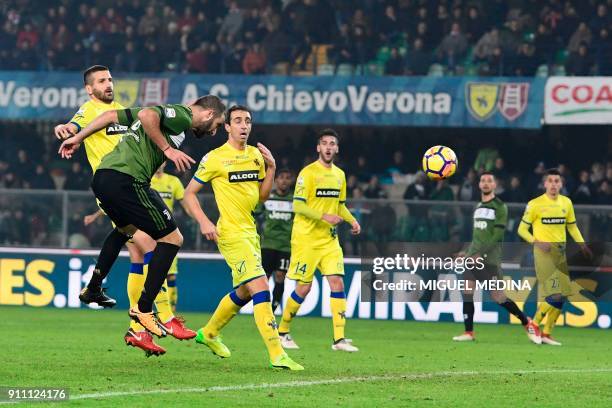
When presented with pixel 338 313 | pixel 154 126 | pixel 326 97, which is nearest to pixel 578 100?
pixel 326 97

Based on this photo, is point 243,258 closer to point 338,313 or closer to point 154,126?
point 154,126

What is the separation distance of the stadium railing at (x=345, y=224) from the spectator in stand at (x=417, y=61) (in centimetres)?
468

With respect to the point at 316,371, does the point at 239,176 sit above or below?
above

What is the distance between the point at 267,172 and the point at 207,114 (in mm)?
995

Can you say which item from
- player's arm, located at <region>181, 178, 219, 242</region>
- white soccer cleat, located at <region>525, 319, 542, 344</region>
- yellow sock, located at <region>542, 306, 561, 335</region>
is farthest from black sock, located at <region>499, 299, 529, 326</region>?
player's arm, located at <region>181, 178, 219, 242</region>

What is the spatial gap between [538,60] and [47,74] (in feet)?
31.7

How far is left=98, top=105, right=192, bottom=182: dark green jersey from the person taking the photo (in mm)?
9953

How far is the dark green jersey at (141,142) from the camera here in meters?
9.95

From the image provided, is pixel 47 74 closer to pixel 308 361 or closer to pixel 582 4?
pixel 582 4

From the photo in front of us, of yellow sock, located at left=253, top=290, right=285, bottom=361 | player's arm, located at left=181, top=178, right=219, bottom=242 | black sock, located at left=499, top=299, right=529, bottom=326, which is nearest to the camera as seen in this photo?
yellow sock, located at left=253, top=290, right=285, bottom=361

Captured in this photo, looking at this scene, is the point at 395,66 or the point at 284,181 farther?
the point at 395,66

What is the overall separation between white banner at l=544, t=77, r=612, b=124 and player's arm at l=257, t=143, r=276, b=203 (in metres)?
12.5

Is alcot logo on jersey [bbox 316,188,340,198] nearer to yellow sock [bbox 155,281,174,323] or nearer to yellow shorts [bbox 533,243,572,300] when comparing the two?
yellow sock [bbox 155,281,174,323]

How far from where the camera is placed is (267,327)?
34.1 feet
